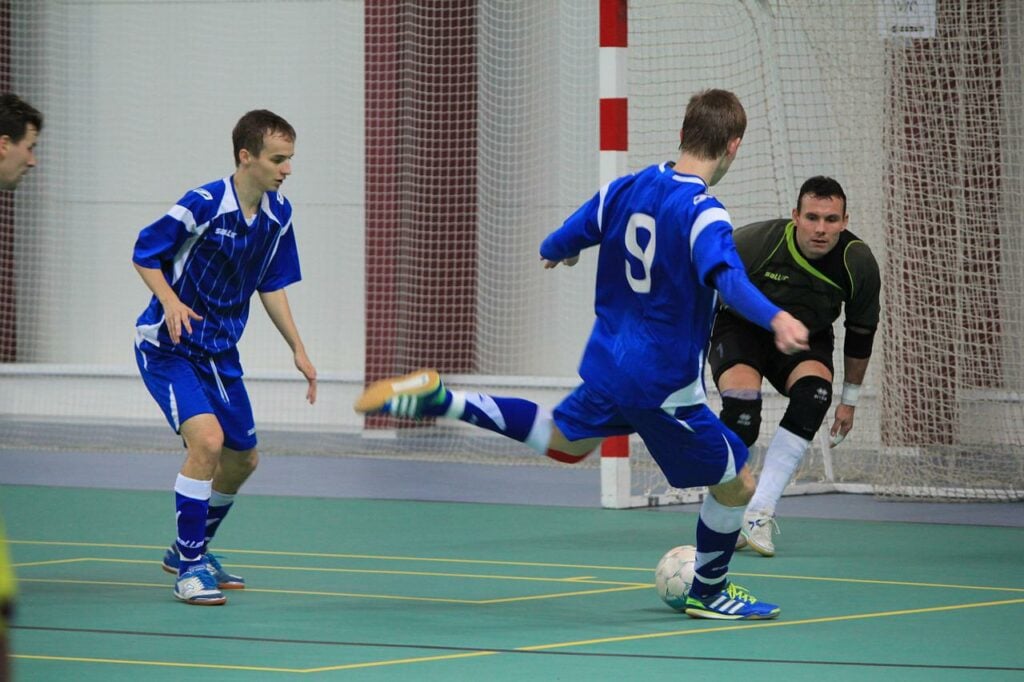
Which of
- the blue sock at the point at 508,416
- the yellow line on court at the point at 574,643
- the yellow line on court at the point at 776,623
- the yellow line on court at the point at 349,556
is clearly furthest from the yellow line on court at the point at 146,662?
the yellow line on court at the point at 349,556

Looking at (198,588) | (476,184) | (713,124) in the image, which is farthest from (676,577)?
(476,184)

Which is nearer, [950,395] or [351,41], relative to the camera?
[950,395]

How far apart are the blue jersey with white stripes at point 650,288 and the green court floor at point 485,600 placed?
774 millimetres

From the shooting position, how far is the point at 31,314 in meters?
13.7

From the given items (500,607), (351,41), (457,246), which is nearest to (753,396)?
(500,607)

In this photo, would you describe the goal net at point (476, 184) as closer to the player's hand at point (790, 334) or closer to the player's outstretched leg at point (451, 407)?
the player's outstretched leg at point (451, 407)

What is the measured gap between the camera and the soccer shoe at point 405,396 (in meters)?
4.96

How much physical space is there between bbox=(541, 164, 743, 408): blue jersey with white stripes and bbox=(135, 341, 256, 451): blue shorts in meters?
1.34

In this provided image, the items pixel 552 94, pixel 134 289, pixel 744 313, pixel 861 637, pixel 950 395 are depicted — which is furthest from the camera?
pixel 134 289

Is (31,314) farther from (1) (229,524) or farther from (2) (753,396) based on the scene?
(2) (753,396)

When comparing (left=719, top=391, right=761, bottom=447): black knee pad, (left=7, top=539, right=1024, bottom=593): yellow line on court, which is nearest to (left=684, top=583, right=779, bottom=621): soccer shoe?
(left=7, top=539, right=1024, bottom=593): yellow line on court

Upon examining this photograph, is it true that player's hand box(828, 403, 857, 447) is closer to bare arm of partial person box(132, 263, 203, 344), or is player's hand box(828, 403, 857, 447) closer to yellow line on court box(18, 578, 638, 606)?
yellow line on court box(18, 578, 638, 606)

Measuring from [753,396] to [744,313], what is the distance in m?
2.29

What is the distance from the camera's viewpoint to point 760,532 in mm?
6891
